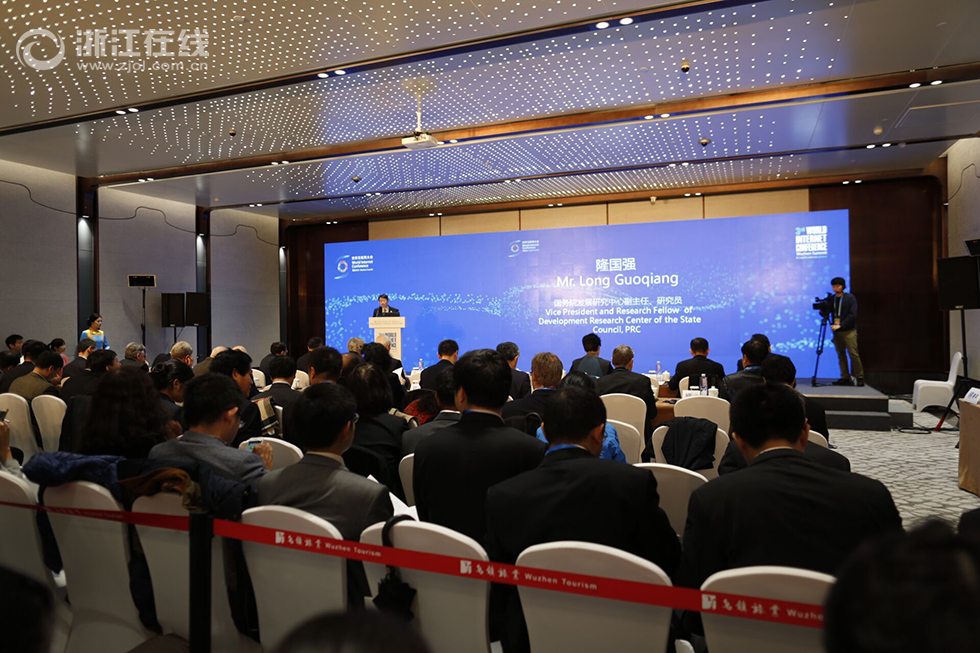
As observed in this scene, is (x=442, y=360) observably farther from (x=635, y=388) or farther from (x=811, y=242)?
(x=811, y=242)

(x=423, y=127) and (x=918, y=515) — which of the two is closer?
(x=918, y=515)

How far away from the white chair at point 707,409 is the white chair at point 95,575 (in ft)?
12.8

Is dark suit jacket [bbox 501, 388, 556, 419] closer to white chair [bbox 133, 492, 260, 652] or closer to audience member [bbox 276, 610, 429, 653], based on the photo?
white chair [bbox 133, 492, 260, 652]

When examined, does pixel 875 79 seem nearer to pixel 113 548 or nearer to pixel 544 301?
pixel 544 301

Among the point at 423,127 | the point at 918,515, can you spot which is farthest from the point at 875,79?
the point at 423,127

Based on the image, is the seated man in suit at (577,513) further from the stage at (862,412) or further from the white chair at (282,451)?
the stage at (862,412)

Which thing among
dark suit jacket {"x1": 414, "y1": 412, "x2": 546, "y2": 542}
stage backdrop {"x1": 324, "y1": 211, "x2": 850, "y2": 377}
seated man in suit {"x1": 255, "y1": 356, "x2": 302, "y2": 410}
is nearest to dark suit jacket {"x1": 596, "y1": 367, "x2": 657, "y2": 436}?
seated man in suit {"x1": 255, "y1": 356, "x2": 302, "y2": 410}

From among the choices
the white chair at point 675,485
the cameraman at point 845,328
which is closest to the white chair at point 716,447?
the white chair at point 675,485

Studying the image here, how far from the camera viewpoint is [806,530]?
1747 mm

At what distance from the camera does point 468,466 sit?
2.44 metres

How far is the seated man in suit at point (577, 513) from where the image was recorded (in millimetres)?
1932

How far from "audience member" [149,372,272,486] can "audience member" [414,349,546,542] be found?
2.10 feet

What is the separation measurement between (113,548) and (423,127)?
6990 mm

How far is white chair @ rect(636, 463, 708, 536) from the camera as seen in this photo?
275 centimetres
